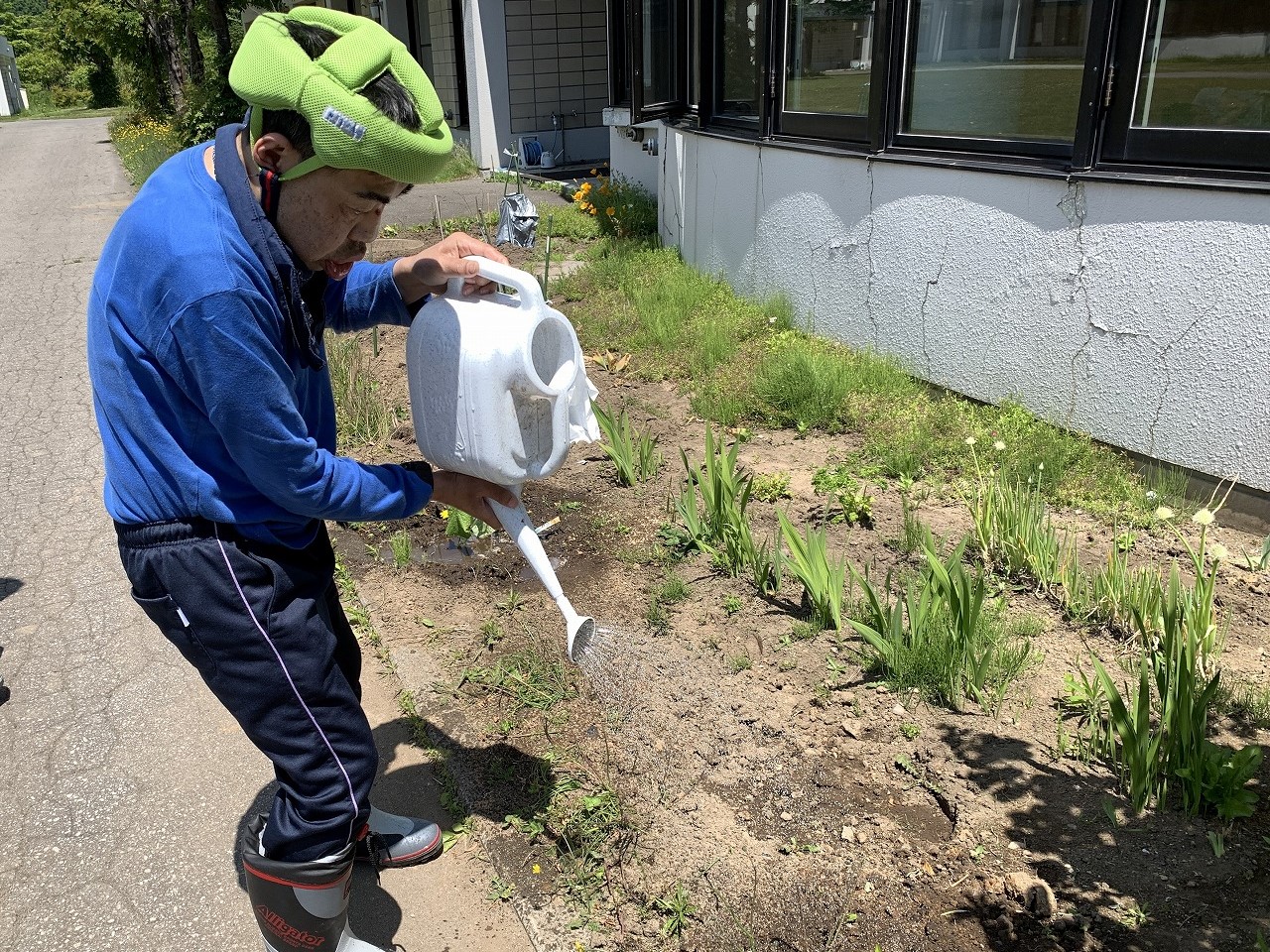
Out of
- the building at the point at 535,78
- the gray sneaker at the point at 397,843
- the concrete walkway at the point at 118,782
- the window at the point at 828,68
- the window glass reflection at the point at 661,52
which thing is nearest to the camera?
the concrete walkway at the point at 118,782

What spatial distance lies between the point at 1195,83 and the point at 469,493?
316 centimetres

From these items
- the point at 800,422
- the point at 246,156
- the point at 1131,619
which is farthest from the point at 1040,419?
the point at 246,156

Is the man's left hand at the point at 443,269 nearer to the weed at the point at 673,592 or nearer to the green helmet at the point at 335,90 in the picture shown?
the green helmet at the point at 335,90

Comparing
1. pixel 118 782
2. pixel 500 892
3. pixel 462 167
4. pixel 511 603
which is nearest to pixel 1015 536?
pixel 511 603

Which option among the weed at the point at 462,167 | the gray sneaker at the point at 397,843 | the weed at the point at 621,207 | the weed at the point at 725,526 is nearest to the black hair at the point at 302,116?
the gray sneaker at the point at 397,843

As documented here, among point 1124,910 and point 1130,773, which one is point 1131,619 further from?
point 1124,910

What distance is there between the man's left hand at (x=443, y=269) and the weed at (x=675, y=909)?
1.32 meters

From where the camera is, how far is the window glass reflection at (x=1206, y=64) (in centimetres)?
346

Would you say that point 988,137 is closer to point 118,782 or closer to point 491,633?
point 491,633

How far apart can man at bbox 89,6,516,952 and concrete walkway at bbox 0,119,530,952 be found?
36 centimetres

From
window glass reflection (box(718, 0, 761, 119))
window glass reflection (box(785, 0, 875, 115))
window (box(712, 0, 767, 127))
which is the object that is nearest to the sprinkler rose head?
window glass reflection (box(785, 0, 875, 115))

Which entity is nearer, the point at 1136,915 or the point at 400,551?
the point at 1136,915

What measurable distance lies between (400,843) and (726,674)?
0.99 metres

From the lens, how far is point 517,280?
1.84 m
